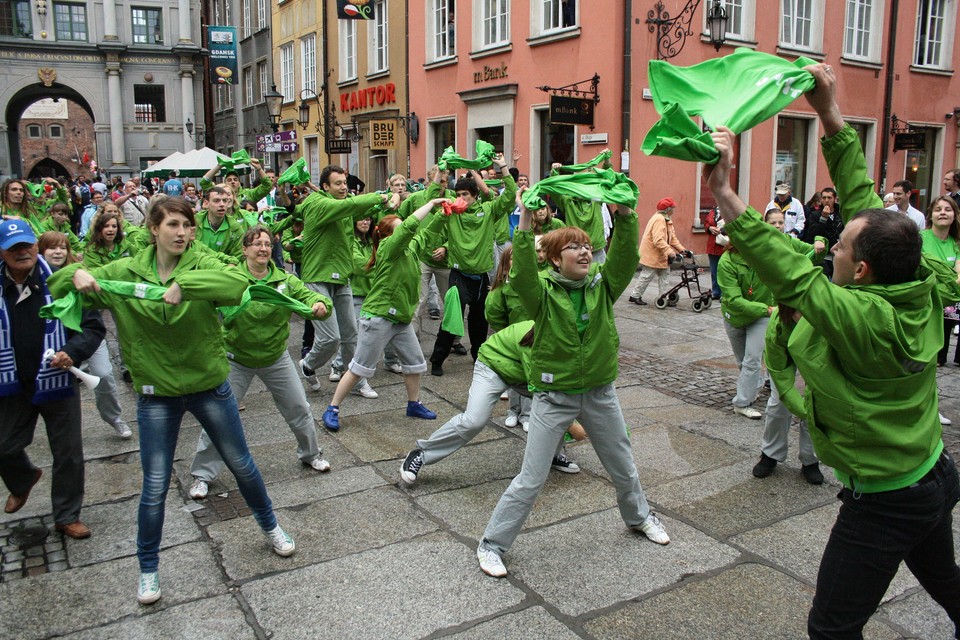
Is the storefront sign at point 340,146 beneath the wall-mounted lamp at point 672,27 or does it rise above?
beneath

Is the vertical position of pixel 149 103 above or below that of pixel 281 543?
above

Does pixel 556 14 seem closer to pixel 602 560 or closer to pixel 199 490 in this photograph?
pixel 199 490

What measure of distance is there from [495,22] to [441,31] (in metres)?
2.45

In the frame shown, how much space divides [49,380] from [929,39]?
72.5 feet

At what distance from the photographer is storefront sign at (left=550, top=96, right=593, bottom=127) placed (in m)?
15.1

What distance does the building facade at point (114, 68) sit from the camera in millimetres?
42375

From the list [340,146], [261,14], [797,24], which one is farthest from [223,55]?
[797,24]

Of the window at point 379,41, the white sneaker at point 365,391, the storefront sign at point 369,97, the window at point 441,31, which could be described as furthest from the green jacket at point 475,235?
the window at point 379,41

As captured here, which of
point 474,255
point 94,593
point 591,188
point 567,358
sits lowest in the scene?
point 94,593

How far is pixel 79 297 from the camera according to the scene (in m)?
3.72

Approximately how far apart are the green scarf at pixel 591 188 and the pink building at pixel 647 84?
12.2m

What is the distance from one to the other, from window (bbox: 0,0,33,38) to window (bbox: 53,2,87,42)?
1397 mm

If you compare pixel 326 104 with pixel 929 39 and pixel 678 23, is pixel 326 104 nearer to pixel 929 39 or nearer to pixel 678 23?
pixel 678 23

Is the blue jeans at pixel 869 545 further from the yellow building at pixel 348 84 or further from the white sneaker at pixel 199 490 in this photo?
the yellow building at pixel 348 84
